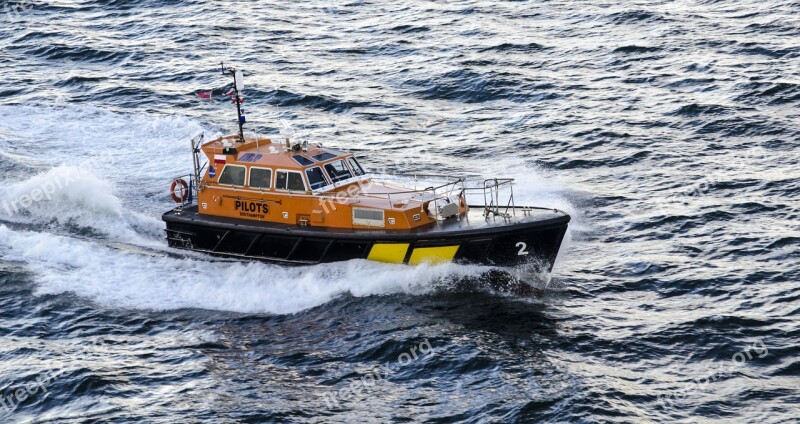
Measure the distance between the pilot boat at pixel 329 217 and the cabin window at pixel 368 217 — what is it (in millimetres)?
22

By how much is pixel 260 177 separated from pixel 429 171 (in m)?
6.75

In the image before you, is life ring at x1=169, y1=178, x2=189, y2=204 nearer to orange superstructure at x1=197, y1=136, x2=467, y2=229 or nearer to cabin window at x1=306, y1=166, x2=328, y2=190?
orange superstructure at x1=197, y1=136, x2=467, y2=229

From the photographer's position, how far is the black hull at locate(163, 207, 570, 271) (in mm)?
20719

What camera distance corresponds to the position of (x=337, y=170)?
22.7m

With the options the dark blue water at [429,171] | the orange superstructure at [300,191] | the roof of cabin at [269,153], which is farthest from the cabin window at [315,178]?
the dark blue water at [429,171]

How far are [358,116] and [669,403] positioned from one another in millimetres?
17718

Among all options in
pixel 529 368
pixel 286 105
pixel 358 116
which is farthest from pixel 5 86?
pixel 529 368

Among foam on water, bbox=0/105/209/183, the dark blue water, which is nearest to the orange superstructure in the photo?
the dark blue water

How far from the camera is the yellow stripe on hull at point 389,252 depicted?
69.3 ft

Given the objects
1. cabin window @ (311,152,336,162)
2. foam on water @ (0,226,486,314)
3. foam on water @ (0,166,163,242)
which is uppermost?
cabin window @ (311,152,336,162)

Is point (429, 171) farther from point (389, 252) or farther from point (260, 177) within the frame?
point (389, 252)

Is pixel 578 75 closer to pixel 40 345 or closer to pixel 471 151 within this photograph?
pixel 471 151

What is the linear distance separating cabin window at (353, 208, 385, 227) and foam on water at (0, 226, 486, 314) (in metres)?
0.87

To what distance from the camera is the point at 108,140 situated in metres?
30.9
